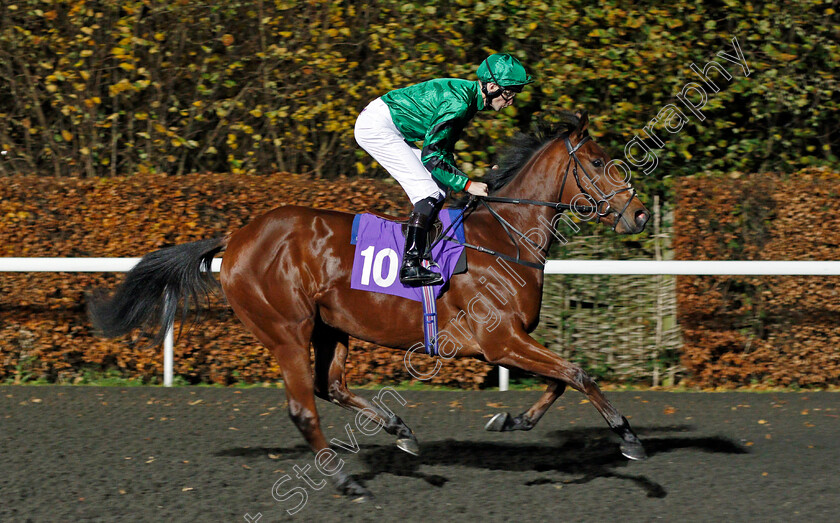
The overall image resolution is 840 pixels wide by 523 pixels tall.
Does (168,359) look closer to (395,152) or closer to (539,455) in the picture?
(395,152)

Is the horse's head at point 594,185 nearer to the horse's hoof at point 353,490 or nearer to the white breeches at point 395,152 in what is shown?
the white breeches at point 395,152

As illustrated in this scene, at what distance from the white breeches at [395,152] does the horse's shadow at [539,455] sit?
1395 millimetres

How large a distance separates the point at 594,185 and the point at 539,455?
1.52m

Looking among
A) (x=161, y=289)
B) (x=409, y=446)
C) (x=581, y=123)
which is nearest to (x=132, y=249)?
(x=161, y=289)

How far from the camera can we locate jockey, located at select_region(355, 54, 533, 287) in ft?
13.6

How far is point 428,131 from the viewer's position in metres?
4.11

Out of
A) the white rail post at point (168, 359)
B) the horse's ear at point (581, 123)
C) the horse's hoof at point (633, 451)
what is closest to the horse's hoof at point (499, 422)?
the horse's hoof at point (633, 451)

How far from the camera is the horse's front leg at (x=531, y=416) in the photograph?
427 centimetres

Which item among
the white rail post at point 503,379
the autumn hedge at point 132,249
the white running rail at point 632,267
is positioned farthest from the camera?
the autumn hedge at point 132,249

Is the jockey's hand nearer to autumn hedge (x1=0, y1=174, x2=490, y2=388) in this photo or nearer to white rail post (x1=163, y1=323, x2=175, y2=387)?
autumn hedge (x1=0, y1=174, x2=490, y2=388)

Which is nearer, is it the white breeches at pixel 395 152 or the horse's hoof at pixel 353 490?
the horse's hoof at pixel 353 490

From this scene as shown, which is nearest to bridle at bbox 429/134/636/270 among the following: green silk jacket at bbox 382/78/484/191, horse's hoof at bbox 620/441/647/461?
green silk jacket at bbox 382/78/484/191

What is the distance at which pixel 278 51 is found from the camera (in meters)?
7.58

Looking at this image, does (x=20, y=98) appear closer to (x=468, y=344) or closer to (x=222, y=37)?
(x=222, y=37)
